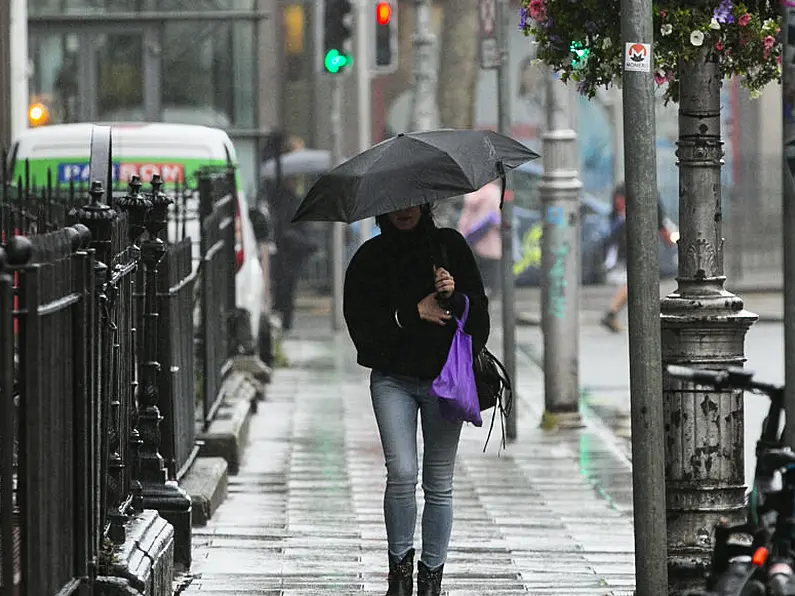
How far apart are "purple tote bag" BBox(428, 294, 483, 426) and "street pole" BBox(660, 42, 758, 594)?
73 centimetres

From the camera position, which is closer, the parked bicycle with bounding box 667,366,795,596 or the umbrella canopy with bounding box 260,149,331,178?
the parked bicycle with bounding box 667,366,795,596

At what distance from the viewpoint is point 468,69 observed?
33.8m

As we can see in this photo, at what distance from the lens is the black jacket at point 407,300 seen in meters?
6.98

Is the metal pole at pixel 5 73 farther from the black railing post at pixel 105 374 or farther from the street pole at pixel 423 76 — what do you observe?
the black railing post at pixel 105 374

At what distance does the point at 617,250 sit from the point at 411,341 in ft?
71.3

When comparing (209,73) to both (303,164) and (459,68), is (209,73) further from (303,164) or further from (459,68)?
(459,68)

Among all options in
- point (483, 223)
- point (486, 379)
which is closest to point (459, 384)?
point (486, 379)

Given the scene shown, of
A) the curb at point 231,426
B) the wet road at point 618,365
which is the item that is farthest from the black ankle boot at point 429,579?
the wet road at point 618,365

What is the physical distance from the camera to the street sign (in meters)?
13.7

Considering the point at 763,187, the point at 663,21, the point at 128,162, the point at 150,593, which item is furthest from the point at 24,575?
the point at 763,187

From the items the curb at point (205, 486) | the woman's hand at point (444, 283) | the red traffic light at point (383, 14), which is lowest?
the curb at point (205, 486)

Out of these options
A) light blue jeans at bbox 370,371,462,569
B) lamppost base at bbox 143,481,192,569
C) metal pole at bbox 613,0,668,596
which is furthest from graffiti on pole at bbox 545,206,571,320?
metal pole at bbox 613,0,668,596

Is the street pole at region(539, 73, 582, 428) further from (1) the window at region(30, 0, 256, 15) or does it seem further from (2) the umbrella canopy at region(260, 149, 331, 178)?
(2) the umbrella canopy at region(260, 149, 331, 178)

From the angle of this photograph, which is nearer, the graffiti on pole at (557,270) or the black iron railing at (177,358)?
the black iron railing at (177,358)
